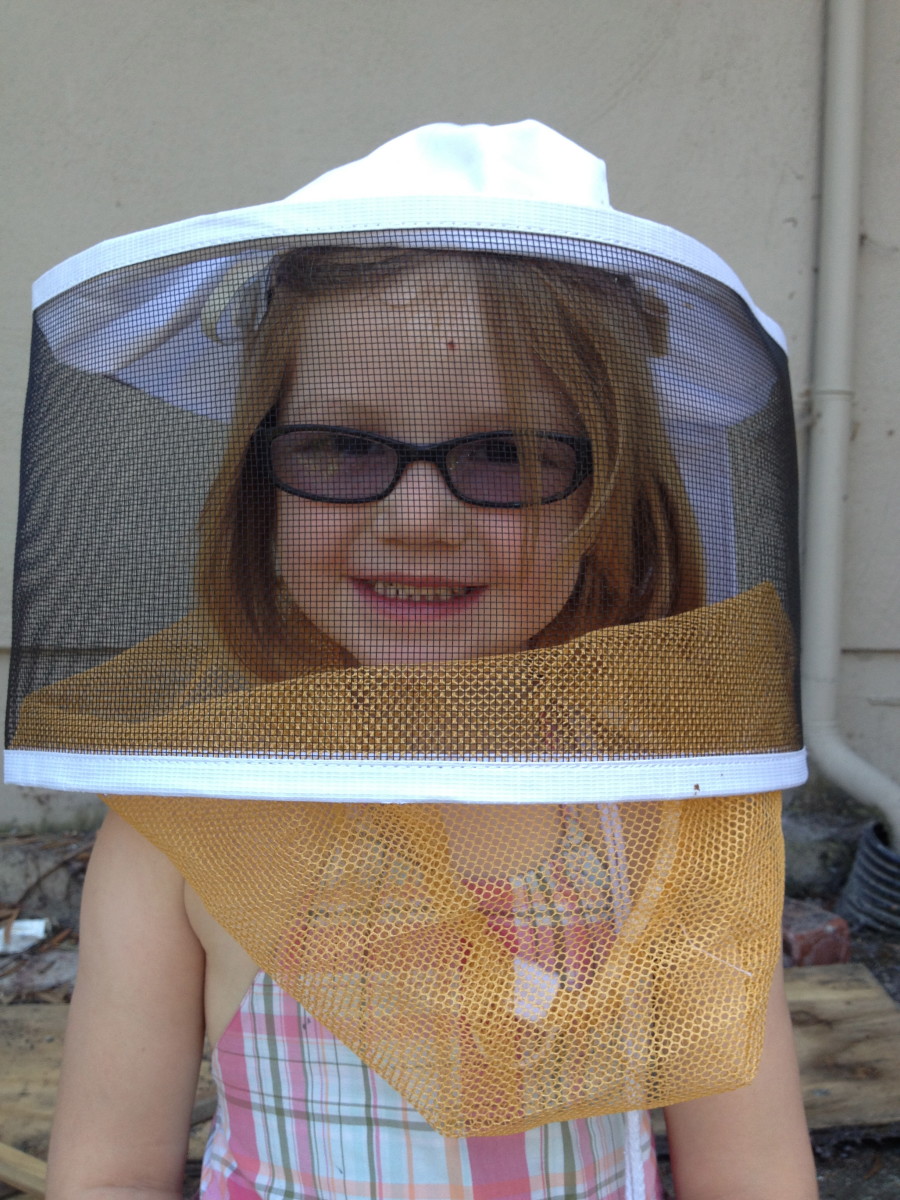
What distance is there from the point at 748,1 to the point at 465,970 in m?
2.71

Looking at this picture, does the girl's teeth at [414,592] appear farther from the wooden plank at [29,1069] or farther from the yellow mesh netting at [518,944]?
the wooden plank at [29,1069]

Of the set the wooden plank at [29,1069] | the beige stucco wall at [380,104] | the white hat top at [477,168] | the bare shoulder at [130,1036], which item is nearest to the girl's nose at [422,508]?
the white hat top at [477,168]


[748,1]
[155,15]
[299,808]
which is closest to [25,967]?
[299,808]

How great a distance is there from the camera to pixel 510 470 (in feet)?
2.41

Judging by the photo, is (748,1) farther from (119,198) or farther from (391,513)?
(391,513)

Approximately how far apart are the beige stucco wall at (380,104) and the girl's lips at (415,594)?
6.52 ft

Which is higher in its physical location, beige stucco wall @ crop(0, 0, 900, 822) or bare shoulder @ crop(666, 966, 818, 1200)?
beige stucco wall @ crop(0, 0, 900, 822)

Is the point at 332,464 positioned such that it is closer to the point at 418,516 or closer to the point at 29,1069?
the point at 418,516

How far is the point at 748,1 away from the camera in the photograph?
2539mm

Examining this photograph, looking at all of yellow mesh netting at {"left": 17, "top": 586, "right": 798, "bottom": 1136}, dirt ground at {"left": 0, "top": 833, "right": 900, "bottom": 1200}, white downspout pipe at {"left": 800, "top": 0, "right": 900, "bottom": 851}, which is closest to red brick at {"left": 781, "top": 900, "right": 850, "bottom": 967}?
dirt ground at {"left": 0, "top": 833, "right": 900, "bottom": 1200}

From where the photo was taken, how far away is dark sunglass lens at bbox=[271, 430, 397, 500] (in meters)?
0.72

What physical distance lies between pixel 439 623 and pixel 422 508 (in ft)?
0.33

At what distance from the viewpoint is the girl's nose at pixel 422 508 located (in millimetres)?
710

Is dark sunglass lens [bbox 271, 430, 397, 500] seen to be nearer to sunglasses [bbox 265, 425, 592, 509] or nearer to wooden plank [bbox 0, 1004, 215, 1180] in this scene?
sunglasses [bbox 265, 425, 592, 509]
